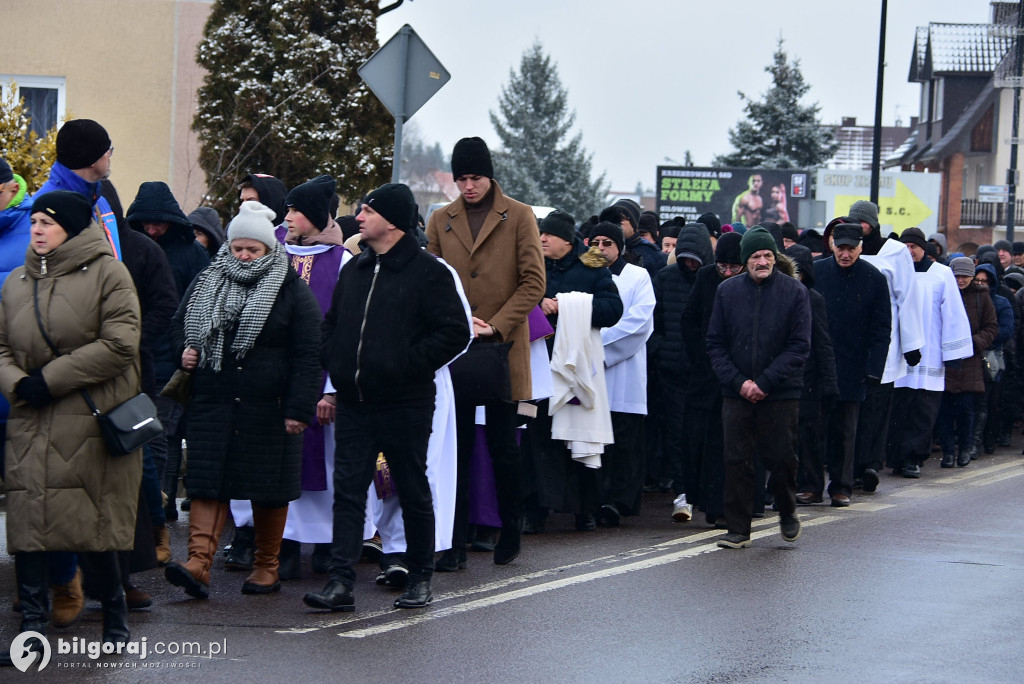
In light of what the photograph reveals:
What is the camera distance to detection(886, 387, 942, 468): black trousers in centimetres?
1394

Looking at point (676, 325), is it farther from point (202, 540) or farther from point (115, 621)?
point (115, 621)

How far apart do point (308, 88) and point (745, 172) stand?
3000 cm

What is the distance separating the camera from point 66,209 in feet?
20.4

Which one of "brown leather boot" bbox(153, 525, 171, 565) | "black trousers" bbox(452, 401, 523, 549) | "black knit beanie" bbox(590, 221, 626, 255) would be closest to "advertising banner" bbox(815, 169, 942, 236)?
"black knit beanie" bbox(590, 221, 626, 255)

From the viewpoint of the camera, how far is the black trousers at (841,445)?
38.0 ft

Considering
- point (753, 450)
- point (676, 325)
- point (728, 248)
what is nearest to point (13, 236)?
point (753, 450)

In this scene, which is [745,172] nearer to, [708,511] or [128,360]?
[708,511]

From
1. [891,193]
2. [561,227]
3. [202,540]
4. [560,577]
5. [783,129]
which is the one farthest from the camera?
[783,129]

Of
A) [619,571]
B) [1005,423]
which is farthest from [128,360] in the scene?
[1005,423]

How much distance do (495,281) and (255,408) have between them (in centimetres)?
169

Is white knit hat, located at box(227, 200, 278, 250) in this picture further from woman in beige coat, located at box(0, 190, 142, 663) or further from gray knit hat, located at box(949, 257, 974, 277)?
gray knit hat, located at box(949, 257, 974, 277)

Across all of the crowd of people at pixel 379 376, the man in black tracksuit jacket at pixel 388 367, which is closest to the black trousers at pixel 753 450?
the crowd of people at pixel 379 376

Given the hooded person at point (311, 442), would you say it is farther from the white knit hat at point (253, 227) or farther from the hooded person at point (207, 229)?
the hooded person at point (207, 229)

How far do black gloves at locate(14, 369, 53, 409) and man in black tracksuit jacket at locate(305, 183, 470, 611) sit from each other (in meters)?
1.48
